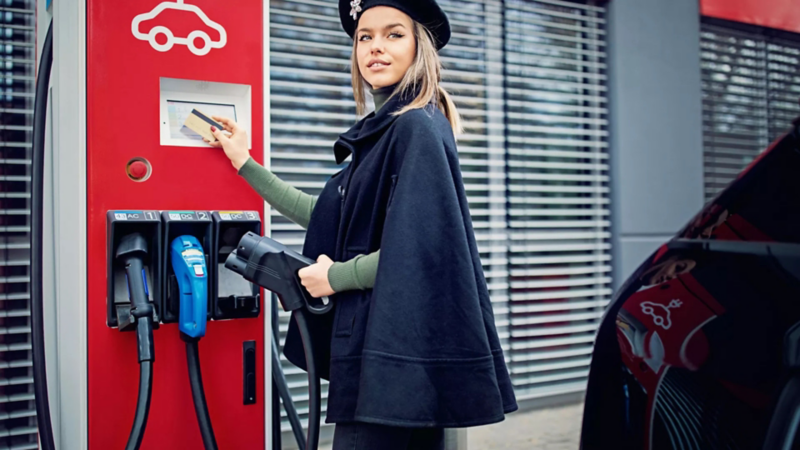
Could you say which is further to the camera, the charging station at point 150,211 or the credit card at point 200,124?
the credit card at point 200,124

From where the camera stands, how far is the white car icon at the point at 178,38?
1637 millimetres

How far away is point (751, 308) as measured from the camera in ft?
4.63

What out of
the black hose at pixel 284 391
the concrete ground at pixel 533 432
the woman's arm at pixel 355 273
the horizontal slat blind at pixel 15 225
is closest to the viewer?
the woman's arm at pixel 355 273

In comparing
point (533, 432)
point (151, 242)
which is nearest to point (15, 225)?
point (151, 242)

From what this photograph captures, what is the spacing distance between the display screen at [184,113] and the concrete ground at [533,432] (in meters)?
2.48

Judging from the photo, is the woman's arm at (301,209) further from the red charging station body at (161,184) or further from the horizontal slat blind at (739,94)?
the horizontal slat blind at (739,94)

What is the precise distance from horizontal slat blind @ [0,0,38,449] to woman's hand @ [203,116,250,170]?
1710mm

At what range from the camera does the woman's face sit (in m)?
1.76

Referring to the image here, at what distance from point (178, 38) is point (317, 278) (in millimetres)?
754

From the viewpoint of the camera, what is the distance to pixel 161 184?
1.66 m

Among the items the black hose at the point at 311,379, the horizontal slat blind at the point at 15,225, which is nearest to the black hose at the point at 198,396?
the black hose at the point at 311,379

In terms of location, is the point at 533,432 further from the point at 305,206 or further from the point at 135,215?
the point at 135,215

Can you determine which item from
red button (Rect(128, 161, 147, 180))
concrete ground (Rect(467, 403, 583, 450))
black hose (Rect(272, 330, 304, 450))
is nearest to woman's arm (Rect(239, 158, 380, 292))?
red button (Rect(128, 161, 147, 180))

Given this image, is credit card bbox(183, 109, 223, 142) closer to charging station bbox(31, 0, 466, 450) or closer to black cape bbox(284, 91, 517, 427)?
charging station bbox(31, 0, 466, 450)
